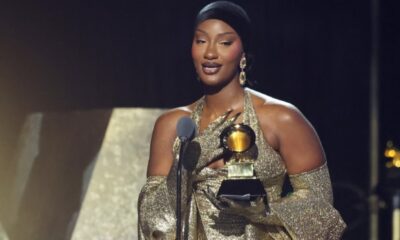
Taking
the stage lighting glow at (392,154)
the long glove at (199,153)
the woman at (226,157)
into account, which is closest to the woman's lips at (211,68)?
the woman at (226,157)

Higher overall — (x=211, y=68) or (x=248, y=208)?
(x=211, y=68)

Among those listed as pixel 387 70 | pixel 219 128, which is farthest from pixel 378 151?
pixel 219 128

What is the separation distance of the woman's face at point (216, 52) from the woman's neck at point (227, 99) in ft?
0.11

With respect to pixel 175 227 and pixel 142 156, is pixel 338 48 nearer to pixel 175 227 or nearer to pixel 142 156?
pixel 142 156

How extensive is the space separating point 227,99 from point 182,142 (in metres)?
0.36

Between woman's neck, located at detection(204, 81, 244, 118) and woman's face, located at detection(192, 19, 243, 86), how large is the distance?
0.03m

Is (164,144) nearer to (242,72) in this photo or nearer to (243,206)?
(242,72)

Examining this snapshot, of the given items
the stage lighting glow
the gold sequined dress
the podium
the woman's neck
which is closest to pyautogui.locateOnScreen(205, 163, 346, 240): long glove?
the gold sequined dress

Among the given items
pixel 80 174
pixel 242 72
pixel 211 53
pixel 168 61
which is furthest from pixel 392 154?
pixel 211 53

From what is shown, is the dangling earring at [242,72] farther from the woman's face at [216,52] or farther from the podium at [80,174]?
the podium at [80,174]

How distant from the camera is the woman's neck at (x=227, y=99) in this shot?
8.84 feet

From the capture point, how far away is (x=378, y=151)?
4.26 meters

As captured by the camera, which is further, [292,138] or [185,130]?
[292,138]

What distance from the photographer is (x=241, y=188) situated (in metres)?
2.64
